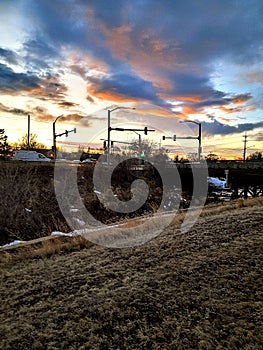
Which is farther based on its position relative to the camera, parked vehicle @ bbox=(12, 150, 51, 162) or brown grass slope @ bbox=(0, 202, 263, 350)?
parked vehicle @ bbox=(12, 150, 51, 162)

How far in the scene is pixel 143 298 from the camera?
3488mm

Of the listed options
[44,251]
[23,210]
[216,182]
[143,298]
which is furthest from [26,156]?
[143,298]

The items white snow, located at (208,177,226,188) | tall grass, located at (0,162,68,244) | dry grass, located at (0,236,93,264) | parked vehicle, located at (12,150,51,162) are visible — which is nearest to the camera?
dry grass, located at (0,236,93,264)

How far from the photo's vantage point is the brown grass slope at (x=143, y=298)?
2.80 metres

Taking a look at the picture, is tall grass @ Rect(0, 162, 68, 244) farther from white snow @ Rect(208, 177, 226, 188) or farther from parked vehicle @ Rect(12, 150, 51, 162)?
parked vehicle @ Rect(12, 150, 51, 162)

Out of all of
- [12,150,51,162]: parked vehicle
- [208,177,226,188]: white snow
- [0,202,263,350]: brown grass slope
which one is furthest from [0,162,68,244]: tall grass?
[12,150,51,162]: parked vehicle

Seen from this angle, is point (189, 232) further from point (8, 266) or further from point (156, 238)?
point (8, 266)

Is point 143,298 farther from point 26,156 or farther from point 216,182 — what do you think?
point 26,156

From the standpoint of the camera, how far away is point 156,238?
6234 millimetres

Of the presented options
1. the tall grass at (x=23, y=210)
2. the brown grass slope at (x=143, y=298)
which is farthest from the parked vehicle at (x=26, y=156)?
the brown grass slope at (x=143, y=298)

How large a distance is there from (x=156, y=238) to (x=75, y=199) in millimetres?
14914

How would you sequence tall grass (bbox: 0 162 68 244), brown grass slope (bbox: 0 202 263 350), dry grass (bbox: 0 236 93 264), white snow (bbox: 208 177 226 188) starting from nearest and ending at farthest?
1. brown grass slope (bbox: 0 202 263 350)
2. dry grass (bbox: 0 236 93 264)
3. tall grass (bbox: 0 162 68 244)
4. white snow (bbox: 208 177 226 188)

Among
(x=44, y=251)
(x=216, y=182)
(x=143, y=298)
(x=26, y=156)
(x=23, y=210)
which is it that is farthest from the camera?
(x=26, y=156)

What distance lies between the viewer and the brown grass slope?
110 inches
